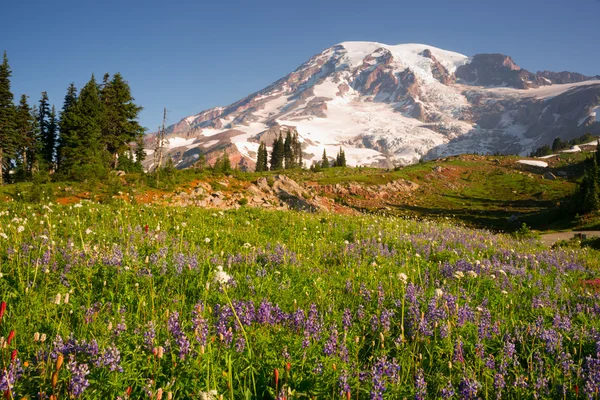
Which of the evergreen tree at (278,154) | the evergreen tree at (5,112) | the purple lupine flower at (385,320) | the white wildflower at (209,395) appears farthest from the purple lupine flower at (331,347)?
the evergreen tree at (278,154)

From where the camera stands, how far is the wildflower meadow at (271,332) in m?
2.52

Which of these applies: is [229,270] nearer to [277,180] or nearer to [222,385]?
[222,385]

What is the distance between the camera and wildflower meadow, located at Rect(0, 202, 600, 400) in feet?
8.27

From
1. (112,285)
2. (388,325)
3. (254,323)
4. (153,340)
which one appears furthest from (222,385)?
Answer: (112,285)

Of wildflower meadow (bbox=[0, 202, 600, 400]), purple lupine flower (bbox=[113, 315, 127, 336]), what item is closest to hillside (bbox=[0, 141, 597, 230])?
wildflower meadow (bbox=[0, 202, 600, 400])

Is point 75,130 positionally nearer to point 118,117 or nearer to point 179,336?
point 118,117

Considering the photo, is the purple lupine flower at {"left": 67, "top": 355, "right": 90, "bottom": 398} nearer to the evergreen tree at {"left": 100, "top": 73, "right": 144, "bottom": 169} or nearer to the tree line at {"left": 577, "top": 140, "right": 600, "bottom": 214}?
the tree line at {"left": 577, "top": 140, "right": 600, "bottom": 214}

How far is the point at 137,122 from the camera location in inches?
2018

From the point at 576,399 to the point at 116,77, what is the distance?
58770 millimetres

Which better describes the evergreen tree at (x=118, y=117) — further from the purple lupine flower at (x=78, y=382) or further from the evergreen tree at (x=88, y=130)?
the purple lupine flower at (x=78, y=382)

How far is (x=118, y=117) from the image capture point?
47656mm

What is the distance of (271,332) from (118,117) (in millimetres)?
52728

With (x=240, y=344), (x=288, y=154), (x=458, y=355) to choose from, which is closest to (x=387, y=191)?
(x=458, y=355)

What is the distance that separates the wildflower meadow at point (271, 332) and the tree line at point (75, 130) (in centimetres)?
3483
